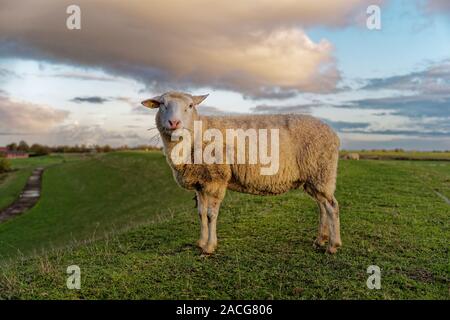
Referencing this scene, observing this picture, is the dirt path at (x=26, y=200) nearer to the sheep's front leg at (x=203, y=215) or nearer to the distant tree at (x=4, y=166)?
the distant tree at (x=4, y=166)

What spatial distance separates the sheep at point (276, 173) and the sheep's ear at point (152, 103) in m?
0.05

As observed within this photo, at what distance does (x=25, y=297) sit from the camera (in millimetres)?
6195

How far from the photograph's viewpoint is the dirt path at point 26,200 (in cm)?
3681

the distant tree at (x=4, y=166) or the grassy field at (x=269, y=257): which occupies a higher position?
the grassy field at (x=269, y=257)

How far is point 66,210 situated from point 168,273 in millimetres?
32699

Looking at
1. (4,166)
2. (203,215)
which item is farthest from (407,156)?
Answer: (4,166)

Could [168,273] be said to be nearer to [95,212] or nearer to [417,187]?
[417,187]

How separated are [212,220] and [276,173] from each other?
1636mm

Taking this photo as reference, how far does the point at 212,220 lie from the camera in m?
7.98

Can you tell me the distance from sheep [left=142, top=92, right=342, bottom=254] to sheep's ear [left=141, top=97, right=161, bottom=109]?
0.05 m

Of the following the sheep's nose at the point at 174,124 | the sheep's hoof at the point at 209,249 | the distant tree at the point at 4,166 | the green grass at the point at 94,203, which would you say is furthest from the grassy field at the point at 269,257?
the distant tree at the point at 4,166

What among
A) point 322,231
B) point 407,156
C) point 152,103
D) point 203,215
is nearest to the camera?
point 152,103

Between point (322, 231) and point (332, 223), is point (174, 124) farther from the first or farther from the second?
point (322, 231)

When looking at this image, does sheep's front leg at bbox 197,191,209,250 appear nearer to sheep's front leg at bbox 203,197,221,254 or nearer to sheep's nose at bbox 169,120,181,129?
sheep's front leg at bbox 203,197,221,254
